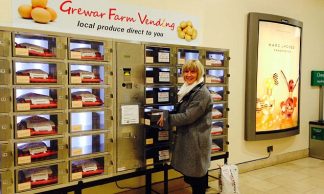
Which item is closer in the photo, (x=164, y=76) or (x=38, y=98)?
(x=38, y=98)

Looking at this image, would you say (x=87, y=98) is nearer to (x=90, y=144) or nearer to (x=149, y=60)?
(x=90, y=144)

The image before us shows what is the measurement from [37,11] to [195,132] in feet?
5.75

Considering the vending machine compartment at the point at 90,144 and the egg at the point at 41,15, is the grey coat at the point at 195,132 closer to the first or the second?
the vending machine compartment at the point at 90,144

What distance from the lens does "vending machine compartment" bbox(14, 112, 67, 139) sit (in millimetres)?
2211

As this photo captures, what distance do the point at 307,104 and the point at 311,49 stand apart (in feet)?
3.28

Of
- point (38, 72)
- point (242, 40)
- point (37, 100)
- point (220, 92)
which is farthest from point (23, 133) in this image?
point (242, 40)

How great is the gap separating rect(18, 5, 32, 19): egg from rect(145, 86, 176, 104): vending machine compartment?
1.24 meters

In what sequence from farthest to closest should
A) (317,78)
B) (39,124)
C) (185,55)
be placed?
→ (317,78)
(185,55)
(39,124)

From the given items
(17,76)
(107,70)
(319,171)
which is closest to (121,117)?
(107,70)

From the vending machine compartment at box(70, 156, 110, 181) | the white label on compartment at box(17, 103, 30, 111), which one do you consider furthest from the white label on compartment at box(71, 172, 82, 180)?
the white label on compartment at box(17, 103, 30, 111)

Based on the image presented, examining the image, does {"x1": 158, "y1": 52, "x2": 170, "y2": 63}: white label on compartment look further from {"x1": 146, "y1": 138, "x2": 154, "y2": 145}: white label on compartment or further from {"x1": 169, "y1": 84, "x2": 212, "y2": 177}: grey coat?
{"x1": 146, "y1": 138, "x2": 154, "y2": 145}: white label on compartment

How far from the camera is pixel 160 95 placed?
9.55ft

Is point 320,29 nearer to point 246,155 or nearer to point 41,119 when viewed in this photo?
point 246,155

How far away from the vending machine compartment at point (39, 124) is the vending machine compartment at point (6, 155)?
10 cm
